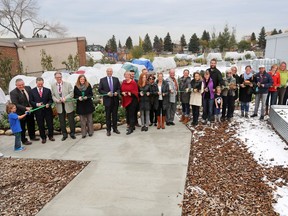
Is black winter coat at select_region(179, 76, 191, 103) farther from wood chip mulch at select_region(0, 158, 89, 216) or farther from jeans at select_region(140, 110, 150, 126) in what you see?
wood chip mulch at select_region(0, 158, 89, 216)

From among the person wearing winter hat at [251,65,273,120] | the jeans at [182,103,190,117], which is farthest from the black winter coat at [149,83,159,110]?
the person wearing winter hat at [251,65,273,120]

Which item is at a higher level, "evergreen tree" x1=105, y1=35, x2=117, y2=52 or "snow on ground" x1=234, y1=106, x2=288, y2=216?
"evergreen tree" x1=105, y1=35, x2=117, y2=52

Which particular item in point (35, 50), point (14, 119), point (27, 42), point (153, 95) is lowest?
point (14, 119)

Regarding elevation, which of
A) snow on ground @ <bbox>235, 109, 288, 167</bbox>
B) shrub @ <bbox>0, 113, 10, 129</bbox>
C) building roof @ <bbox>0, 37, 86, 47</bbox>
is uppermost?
building roof @ <bbox>0, 37, 86, 47</bbox>

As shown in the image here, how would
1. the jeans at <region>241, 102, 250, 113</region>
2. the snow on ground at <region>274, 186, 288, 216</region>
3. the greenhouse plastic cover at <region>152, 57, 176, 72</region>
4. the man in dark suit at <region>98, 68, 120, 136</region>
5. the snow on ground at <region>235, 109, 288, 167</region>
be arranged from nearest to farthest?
the snow on ground at <region>274, 186, 288, 216</region>, the snow on ground at <region>235, 109, 288, 167</region>, the man in dark suit at <region>98, 68, 120, 136</region>, the jeans at <region>241, 102, 250, 113</region>, the greenhouse plastic cover at <region>152, 57, 176, 72</region>

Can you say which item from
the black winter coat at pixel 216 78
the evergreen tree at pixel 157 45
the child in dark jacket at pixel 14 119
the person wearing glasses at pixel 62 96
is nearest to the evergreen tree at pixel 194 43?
the evergreen tree at pixel 157 45

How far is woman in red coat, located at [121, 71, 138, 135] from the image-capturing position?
646 cm

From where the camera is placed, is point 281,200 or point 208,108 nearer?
point 281,200

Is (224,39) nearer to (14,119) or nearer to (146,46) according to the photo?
(146,46)

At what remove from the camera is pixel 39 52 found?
793 inches

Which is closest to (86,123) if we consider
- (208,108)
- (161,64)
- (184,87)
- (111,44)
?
(184,87)

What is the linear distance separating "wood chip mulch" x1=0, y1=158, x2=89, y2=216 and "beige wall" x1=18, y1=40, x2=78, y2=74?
1396cm

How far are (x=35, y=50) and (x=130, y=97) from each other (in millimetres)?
16077

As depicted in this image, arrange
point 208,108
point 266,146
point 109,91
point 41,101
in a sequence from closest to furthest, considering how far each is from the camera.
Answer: point 266,146 < point 41,101 < point 109,91 < point 208,108
